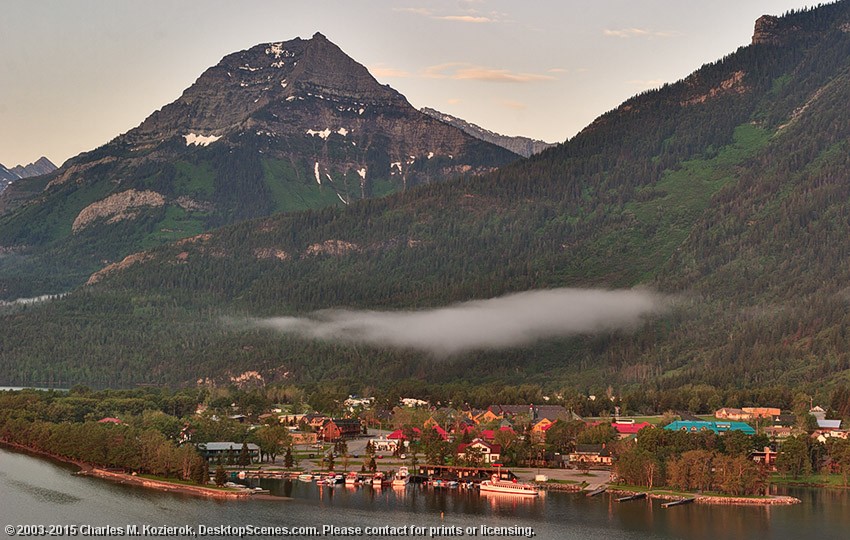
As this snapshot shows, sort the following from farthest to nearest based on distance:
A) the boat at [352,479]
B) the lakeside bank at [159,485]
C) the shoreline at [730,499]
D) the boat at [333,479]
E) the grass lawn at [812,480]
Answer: the grass lawn at [812,480] → the boat at [352,479] → the boat at [333,479] → the shoreline at [730,499] → the lakeside bank at [159,485]

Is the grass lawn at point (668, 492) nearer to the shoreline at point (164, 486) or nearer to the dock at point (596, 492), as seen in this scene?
the dock at point (596, 492)

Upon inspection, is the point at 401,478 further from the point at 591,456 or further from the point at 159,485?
the point at 591,456

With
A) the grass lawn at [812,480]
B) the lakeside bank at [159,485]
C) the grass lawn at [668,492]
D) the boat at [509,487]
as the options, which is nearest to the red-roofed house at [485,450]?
the boat at [509,487]

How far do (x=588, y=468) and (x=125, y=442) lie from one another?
5920 centimetres

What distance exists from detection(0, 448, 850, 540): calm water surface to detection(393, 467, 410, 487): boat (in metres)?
2.06

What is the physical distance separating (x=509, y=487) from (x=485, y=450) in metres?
23.7

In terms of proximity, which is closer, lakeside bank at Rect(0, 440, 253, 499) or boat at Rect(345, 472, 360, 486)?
lakeside bank at Rect(0, 440, 253, 499)

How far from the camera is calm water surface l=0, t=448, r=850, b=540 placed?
140m

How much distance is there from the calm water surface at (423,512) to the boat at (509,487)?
2337 millimetres

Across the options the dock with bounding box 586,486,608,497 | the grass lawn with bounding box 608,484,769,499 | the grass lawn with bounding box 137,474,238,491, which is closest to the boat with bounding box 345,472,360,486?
the grass lawn with bounding box 137,474,238,491

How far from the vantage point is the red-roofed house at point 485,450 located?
186 m

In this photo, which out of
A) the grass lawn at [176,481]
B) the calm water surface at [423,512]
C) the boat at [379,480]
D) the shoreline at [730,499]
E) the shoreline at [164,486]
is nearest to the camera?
the calm water surface at [423,512]

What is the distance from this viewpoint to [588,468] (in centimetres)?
18775

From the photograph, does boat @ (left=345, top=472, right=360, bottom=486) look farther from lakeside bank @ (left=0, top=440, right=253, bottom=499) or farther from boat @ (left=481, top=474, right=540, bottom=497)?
boat @ (left=481, top=474, right=540, bottom=497)
